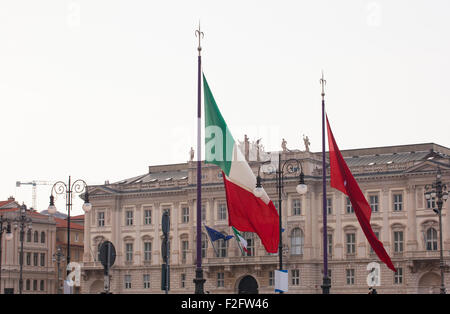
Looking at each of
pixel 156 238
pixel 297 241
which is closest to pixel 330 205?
pixel 297 241

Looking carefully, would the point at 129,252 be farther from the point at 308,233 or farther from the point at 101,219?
the point at 308,233

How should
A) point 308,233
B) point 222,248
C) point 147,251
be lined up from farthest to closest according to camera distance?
point 147,251
point 222,248
point 308,233

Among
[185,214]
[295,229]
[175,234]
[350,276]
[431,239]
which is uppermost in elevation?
[185,214]

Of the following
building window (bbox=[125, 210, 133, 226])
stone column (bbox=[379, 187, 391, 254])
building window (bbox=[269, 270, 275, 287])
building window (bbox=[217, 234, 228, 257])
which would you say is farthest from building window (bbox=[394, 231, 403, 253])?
building window (bbox=[125, 210, 133, 226])

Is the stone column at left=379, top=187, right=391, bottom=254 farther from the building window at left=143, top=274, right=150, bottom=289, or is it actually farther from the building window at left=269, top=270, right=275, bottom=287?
the building window at left=143, top=274, right=150, bottom=289

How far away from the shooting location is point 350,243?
279 feet

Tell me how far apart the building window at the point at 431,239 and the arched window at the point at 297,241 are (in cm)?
1211

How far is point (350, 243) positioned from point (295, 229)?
17.6 ft

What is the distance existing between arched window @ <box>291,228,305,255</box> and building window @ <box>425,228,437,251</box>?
12109 mm

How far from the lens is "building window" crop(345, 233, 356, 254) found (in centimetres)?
8494

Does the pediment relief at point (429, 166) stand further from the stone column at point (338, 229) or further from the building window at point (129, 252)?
the building window at point (129, 252)
